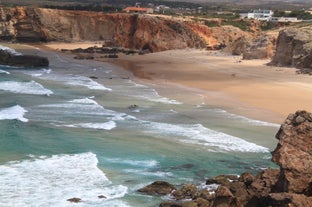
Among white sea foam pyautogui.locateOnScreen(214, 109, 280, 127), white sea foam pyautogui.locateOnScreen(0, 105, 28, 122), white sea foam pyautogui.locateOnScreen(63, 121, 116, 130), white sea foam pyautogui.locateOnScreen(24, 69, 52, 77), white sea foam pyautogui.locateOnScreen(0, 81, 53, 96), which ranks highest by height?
white sea foam pyautogui.locateOnScreen(214, 109, 280, 127)

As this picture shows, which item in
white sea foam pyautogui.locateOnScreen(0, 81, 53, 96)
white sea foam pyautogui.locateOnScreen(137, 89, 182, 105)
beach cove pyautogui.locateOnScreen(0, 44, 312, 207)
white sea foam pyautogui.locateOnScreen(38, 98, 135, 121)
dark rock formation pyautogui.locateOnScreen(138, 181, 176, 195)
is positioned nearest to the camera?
dark rock formation pyautogui.locateOnScreen(138, 181, 176, 195)

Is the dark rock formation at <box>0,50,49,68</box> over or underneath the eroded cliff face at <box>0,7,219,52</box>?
underneath

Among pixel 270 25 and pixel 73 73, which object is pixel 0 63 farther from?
pixel 270 25

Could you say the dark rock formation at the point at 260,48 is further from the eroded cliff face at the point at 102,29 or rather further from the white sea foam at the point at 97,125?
the white sea foam at the point at 97,125

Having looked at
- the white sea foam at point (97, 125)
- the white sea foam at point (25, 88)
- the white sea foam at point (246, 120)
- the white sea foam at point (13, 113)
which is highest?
the white sea foam at point (246, 120)

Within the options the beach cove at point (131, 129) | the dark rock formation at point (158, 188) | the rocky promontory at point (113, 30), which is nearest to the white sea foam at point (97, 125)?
the beach cove at point (131, 129)

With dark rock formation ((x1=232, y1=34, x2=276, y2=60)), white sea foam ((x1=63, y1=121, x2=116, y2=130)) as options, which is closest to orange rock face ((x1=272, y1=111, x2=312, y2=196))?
white sea foam ((x1=63, y1=121, x2=116, y2=130))

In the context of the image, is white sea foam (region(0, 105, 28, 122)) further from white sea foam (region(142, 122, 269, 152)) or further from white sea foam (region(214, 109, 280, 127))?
white sea foam (region(214, 109, 280, 127))

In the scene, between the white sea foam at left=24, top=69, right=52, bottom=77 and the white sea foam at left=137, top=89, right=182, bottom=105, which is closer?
the white sea foam at left=137, top=89, right=182, bottom=105
